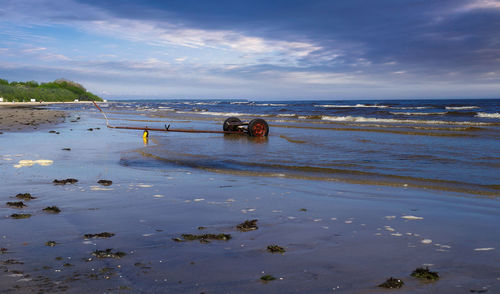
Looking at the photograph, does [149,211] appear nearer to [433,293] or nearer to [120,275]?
[120,275]

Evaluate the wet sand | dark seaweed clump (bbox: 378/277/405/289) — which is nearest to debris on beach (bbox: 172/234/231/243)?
dark seaweed clump (bbox: 378/277/405/289)

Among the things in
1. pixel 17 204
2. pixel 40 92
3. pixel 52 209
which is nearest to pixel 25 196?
pixel 17 204

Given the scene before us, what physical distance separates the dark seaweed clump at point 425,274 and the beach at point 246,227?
7 cm

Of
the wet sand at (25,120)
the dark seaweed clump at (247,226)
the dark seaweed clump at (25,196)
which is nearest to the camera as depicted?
the dark seaweed clump at (247,226)

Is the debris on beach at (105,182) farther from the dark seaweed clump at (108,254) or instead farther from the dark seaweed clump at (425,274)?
the dark seaweed clump at (425,274)

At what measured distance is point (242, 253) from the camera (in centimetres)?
409

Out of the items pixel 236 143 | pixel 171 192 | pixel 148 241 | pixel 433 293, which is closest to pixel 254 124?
pixel 236 143

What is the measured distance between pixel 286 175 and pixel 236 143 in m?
7.15

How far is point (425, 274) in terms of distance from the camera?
3.52m

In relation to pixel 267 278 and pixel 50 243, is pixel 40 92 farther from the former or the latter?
pixel 267 278

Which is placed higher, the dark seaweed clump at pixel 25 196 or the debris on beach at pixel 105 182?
the dark seaweed clump at pixel 25 196

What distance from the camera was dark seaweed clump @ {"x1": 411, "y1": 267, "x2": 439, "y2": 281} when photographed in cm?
348

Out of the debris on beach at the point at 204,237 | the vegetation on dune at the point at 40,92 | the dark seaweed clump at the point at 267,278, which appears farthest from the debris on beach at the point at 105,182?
the vegetation on dune at the point at 40,92

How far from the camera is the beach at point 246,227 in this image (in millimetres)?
3422
